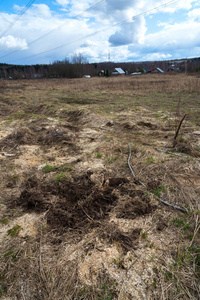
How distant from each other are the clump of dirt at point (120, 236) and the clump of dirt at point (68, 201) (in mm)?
236

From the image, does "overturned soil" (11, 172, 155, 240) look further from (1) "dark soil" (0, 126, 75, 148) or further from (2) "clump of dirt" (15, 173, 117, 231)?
(1) "dark soil" (0, 126, 75, 148)

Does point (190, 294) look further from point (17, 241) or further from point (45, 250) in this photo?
point (17, 241)

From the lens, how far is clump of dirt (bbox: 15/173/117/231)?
8.88 ft

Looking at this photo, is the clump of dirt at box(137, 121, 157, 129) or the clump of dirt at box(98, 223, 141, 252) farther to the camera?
the clump of dirt at box(137, 121, 157, 129)

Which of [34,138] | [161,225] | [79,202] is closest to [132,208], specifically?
[161,225]

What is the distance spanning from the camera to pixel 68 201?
3105 mm

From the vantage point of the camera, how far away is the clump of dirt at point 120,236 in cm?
227

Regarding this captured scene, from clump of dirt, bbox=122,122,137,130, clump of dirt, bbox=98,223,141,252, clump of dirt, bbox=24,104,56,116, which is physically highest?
clump of dirt, bbox=24,104,56,116

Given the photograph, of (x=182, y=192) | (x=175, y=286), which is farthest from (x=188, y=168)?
(x=175, y=286)

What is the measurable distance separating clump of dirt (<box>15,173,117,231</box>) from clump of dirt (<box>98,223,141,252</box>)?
24 centimetres

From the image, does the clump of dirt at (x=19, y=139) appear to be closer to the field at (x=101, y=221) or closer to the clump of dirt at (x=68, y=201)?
the field at (x=101, y=221)

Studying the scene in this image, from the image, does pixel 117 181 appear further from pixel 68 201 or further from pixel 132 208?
pixel 68 201

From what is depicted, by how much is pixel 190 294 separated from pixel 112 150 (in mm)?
3660

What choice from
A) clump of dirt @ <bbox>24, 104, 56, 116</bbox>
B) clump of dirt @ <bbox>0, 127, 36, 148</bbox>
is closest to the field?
clump of dirt @ <bbox>0, 127, 36, 148</bbox>
